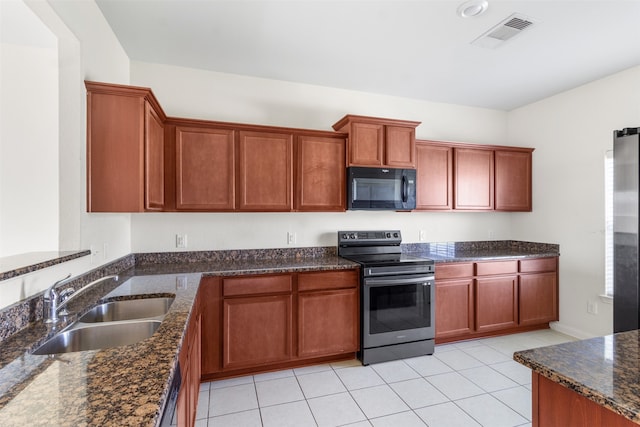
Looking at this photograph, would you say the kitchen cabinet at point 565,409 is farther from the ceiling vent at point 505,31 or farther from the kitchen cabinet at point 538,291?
the kitchen cabinet at point 538,291

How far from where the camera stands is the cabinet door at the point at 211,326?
8.07 feet

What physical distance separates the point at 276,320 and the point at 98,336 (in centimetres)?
141

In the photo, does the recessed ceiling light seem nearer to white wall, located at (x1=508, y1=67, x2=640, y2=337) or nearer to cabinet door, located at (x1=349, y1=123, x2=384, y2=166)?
cabinet door, located at (x1=349, y1=123, x2=384, y2=166)

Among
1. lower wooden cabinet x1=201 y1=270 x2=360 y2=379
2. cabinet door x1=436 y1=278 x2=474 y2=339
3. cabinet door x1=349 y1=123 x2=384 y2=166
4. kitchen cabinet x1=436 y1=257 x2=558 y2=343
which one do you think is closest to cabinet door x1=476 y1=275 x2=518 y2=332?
kitchen cabinet x1=436 y1=257 x2=558 y2=343

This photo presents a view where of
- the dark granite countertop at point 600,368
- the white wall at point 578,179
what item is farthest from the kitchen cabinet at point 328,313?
the white wall at point 578,179

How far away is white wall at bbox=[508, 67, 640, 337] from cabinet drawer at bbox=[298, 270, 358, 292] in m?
2.60

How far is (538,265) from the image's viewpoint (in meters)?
3.55

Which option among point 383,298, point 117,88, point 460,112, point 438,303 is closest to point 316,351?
point 383,298

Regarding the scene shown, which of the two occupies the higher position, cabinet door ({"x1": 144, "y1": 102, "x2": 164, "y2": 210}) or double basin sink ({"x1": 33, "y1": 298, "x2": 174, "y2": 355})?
cabinet door ({"x1": 144, "y1": 102, "x2": 164, "y2": 210})

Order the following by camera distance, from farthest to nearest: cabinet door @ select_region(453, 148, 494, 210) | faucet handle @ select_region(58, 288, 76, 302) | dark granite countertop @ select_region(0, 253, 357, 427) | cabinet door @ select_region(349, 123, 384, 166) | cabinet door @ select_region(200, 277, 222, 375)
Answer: cabinet door @ select_region(453, 148, 494, 210)
cabinet door @ select_region(349, 123, 384, 166)
cabinet door @ select_region(200, 277, 222, 375)
faucet handle @ select_region(58, 288, 76, 302)
dark granite countertop @ select_region(0, 253, 357, 427)

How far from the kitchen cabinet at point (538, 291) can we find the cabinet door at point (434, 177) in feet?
3.75

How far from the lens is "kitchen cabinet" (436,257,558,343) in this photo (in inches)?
Answer: 126

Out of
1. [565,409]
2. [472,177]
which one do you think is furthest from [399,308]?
[565,409]

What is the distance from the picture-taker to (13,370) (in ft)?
3.19
